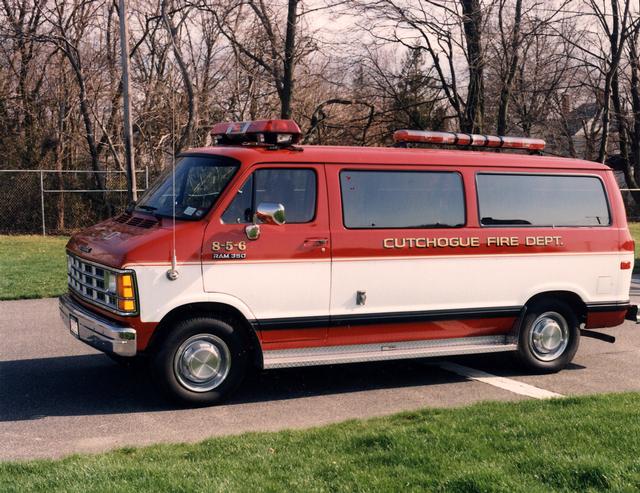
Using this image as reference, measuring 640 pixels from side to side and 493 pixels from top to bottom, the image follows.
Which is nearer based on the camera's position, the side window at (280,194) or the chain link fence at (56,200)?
the side window at (280,194)

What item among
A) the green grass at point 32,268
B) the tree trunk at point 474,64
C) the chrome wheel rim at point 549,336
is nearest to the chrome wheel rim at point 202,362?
the chrome wheel rim at point 549,336

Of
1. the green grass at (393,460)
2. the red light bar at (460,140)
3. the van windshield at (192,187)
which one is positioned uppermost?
the red light bar at (460,140)

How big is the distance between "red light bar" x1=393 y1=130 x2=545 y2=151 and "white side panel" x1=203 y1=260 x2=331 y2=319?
5.84 feet

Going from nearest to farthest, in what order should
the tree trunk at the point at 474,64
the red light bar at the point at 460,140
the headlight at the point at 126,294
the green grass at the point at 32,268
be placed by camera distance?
the headlight at the point at 126,294, the red light bar at the point at 460,140, the green grass at the point at 32,268, the tree trunk at the point at 474,64

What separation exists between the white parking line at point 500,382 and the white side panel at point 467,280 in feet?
2.47

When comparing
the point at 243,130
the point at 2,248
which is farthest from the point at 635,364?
the point at 2,248

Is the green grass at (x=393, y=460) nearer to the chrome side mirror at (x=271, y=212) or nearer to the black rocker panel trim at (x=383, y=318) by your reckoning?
the black rocker panel trim at (x=383, y=318)

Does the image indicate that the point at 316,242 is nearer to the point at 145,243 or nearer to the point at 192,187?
the point at 192,187

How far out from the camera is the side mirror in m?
6.50

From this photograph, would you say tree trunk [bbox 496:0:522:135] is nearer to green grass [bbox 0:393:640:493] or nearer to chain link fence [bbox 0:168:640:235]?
chain link fence [bbox 0:168:640:235]

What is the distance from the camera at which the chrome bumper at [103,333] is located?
621cm

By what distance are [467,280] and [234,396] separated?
2.45 m

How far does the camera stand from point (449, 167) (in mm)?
7602

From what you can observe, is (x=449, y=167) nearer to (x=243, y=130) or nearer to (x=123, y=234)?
(x=243, y=130)
